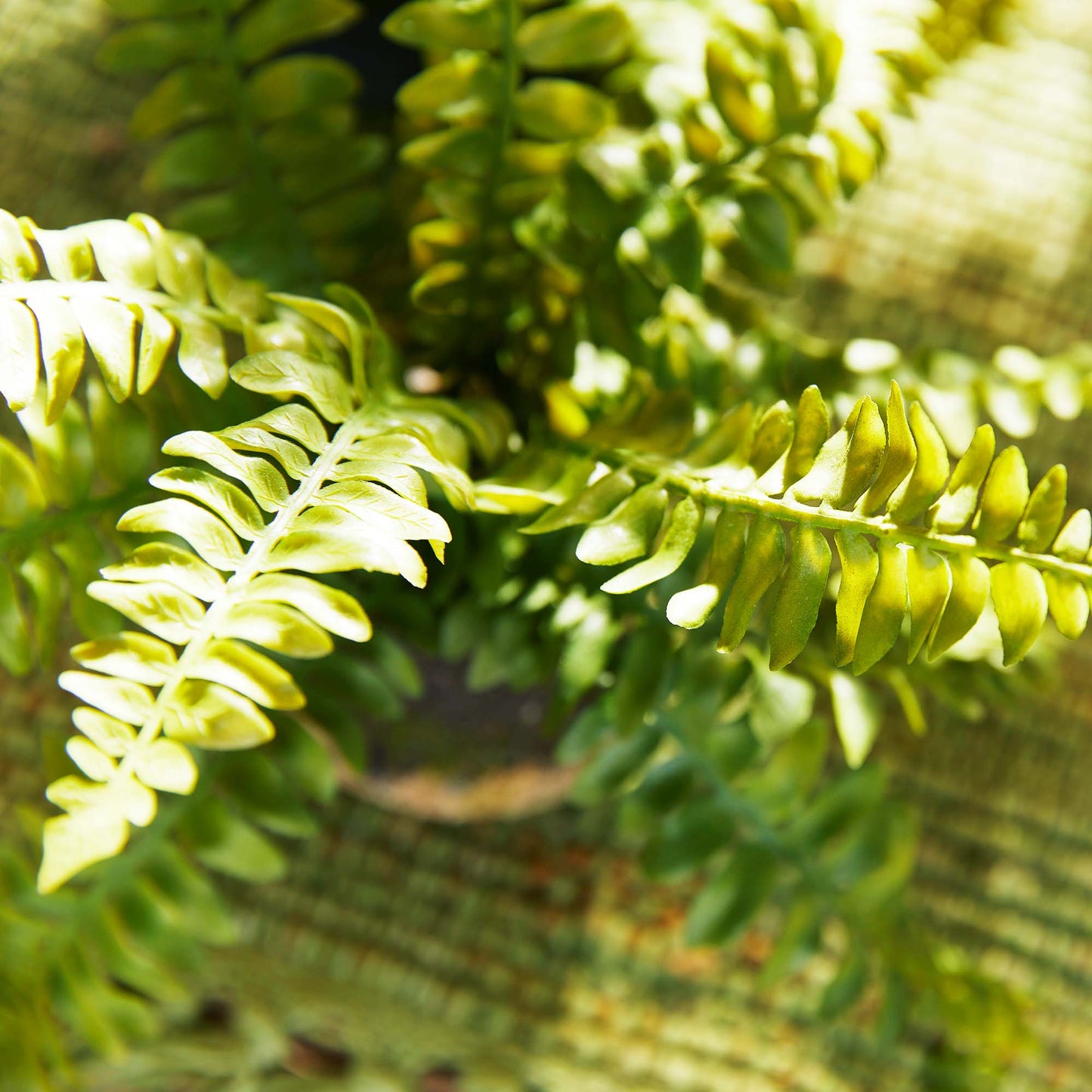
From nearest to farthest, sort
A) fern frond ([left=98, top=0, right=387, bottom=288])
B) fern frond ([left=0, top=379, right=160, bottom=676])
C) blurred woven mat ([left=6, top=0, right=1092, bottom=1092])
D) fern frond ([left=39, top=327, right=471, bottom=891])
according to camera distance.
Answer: fern frond ([left=39, top=327, right=471, bottom=891]) → fern frond ([left=0, top=379, right=160, bottom=676]) → fern frond ([left=98, top=0, right=387, bottom=288]) → blurred woven mat ([left=6, top=0, right=1092, bottom=1092])

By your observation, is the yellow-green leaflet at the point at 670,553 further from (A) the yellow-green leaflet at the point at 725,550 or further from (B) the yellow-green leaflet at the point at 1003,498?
(B) the yellow-green leaflet at the point at 1003,498

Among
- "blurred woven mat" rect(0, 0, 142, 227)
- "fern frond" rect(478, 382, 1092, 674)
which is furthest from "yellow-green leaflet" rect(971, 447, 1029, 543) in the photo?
"blurred woven mat" rect(0, 0, 142, 227)

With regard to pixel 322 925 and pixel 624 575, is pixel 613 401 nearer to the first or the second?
pixel 624 575

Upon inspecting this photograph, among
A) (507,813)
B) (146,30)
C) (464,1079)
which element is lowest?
(464,1079)

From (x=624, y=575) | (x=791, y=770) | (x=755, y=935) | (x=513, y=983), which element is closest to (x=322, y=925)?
(x=513, y=983)

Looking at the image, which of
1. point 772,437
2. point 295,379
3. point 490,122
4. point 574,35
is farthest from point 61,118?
point 772,437

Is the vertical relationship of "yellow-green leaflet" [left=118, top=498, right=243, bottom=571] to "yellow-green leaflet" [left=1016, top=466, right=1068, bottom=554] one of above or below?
below

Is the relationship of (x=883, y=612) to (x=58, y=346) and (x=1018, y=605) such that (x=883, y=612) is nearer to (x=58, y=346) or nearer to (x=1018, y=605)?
(x=1018, y=605)

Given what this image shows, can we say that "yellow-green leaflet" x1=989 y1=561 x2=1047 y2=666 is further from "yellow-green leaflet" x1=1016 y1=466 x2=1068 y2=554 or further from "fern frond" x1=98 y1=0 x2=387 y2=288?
"fern frond" x1=98 y1=0 x2=387 y2=288
